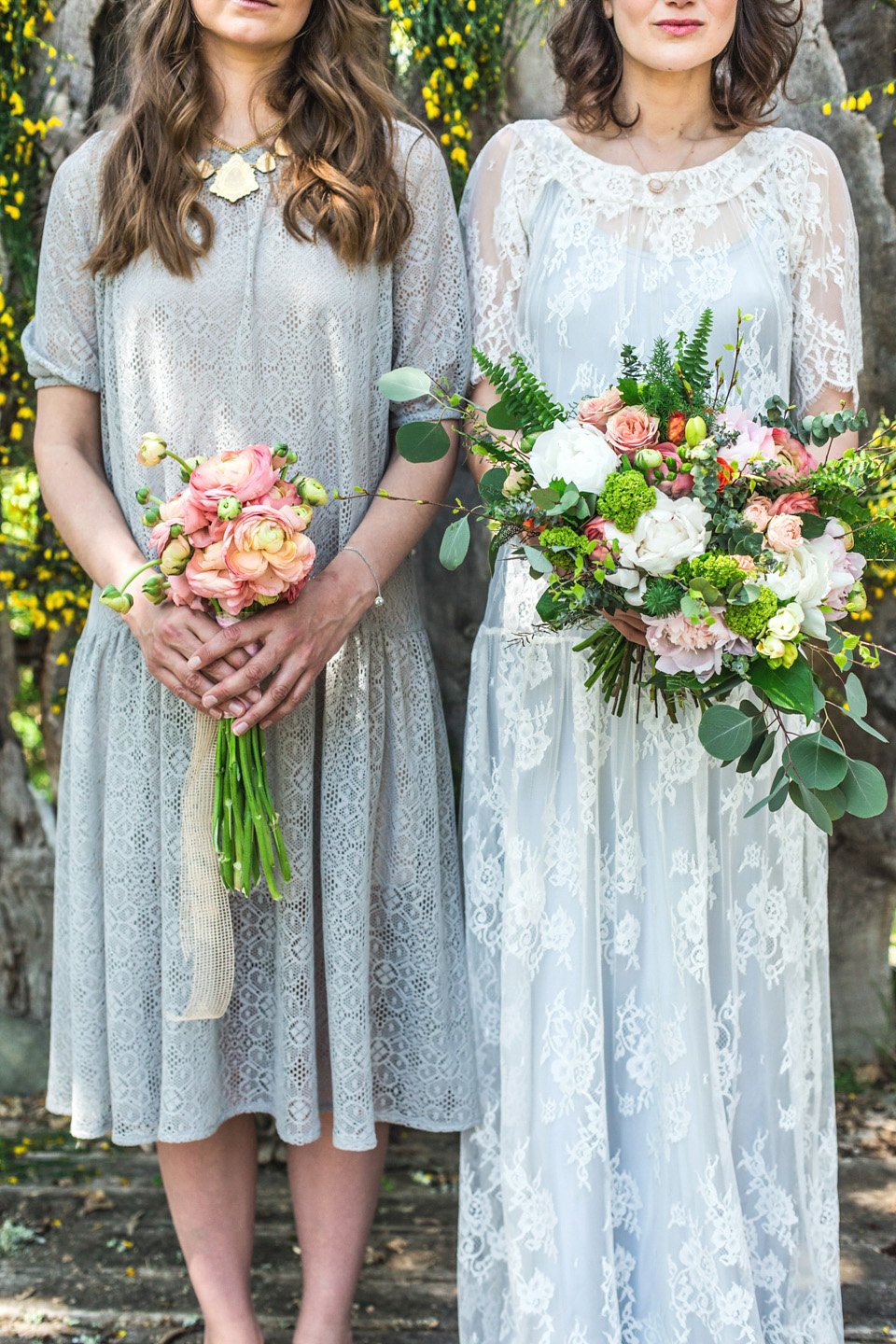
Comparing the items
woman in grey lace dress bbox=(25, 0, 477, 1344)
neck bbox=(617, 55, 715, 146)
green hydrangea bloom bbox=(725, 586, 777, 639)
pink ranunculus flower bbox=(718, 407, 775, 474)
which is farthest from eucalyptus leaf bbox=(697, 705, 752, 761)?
neck bbox=(617, 55, 715, 146)

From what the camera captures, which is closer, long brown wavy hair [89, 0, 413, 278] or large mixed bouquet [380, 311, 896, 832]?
large mixed bouquet [380, 311, 896, 832]

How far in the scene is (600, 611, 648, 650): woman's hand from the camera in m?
1.71

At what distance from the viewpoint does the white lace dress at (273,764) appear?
1865 mm

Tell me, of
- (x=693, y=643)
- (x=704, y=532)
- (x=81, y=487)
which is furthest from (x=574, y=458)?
(x=81, y=487)

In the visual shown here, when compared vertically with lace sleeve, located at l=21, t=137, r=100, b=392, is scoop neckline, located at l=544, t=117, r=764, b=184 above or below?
above

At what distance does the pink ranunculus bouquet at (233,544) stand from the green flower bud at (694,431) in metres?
0.52

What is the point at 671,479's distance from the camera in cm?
156

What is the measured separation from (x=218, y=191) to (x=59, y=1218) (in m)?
2.21

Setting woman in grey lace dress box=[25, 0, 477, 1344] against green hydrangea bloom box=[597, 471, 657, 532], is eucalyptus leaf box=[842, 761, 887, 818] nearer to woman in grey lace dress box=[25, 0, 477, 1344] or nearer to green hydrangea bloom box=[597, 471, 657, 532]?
green hydrangea bloom box=[597, 471, 657, 532]

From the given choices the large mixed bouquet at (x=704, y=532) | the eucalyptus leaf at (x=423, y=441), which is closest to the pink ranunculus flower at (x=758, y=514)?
the large mixed bouquet at (x=704, y=532)

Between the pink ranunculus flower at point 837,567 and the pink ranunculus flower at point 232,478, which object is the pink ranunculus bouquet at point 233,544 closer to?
the pink ranunculus flower at point 232,478

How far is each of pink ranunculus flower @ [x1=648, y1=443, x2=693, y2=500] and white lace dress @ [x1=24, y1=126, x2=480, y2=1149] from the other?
57cm

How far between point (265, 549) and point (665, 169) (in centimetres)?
106

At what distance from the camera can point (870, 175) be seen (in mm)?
2674
